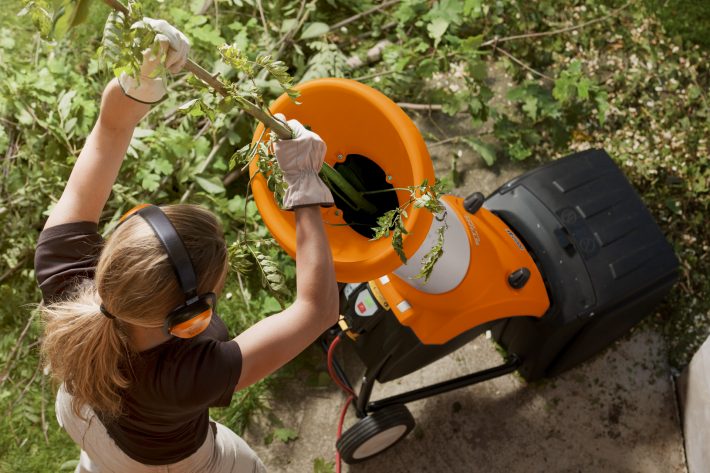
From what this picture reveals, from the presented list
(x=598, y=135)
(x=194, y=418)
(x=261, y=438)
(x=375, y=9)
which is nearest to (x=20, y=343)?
(x=261, y=438)

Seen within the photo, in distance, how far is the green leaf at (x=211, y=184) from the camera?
6.66 feet

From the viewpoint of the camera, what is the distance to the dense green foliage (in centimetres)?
202

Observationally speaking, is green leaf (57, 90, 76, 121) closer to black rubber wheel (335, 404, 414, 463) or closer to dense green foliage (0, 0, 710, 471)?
dense green foliage (0, 0, 710, 471)

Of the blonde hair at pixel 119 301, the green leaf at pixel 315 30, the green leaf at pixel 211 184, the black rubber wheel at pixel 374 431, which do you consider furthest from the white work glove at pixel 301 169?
the green leaf at pixel 315 30

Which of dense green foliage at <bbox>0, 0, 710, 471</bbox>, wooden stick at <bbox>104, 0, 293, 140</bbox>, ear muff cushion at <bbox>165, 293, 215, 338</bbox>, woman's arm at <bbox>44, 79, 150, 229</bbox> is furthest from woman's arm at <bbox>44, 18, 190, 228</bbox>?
dense green foliage at <bbox>0, 0, 710, 471</bbox>

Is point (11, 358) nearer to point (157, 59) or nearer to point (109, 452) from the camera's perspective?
point (109, 452)

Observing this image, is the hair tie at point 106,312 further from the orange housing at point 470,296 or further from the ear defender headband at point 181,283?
the orange housing at point 470,296

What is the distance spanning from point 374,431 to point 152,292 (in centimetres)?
100

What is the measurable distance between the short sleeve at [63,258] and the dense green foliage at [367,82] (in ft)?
2.69

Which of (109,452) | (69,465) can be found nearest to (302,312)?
(109,452)

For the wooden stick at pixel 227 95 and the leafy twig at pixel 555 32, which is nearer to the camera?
the wooden stick at pixel 227 95

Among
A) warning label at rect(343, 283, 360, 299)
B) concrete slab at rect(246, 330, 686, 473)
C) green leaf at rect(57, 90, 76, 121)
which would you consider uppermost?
green leaf at rect(57, 90, 76, 121)

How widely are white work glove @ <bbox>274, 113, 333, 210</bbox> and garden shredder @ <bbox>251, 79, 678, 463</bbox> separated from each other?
10cm

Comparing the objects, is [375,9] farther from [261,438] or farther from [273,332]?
[273,332]
